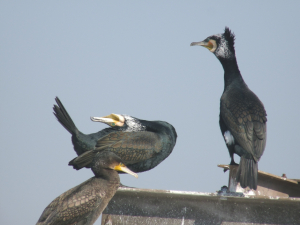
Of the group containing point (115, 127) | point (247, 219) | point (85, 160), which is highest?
point (115, 127)

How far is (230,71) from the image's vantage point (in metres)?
6.70

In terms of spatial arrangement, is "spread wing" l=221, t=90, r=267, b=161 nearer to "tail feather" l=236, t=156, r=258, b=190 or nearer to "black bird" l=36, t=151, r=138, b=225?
"tail feather" l=236, t=156, r=258, b=190

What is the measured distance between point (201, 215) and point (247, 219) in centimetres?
51

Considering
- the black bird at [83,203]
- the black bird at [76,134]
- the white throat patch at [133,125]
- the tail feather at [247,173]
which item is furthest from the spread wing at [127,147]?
the tail feather at [247,173]

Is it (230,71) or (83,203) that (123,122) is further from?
(83,203)

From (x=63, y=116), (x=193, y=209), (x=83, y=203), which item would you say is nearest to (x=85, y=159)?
(x=63, y=116)

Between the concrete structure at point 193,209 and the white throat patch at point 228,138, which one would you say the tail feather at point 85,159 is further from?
the white throat patch at point 228,138

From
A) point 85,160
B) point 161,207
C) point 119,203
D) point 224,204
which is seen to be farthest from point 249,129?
point 85,160

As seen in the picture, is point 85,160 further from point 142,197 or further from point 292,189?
point 292,189

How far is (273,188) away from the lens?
5.73m

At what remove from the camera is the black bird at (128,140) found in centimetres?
620

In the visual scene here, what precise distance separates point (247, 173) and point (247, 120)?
85 cm

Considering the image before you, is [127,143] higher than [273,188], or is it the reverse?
[127,143]

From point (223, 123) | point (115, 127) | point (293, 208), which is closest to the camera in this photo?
point (293, 208)
